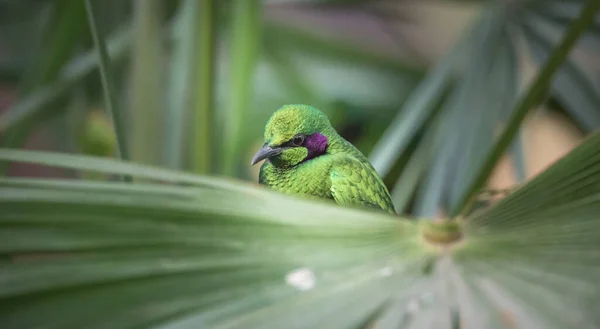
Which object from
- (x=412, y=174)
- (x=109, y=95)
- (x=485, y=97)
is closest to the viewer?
(x=109, y=95)

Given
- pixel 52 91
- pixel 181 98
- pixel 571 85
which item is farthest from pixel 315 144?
pixel 571 85

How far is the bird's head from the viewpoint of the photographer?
254 millimetres

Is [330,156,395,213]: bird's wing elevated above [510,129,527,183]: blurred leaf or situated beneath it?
situated beneath

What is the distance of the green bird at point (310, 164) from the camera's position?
0.83 ft

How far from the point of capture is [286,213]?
0.78 feet

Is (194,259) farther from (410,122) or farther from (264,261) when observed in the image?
(410,122)

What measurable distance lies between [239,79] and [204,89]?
32 millimetres

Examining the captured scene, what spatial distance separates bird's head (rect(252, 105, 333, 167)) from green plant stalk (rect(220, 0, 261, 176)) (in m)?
0.18

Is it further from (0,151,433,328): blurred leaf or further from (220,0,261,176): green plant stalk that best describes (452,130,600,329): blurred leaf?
(220,0,261,176): green plant stalk

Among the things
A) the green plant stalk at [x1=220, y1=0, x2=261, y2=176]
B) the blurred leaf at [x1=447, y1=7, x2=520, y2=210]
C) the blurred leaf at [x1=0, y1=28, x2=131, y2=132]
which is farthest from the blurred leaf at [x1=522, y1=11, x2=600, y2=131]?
the blurred leaf at [x1=0, y1=28, x2=131, y2=132]

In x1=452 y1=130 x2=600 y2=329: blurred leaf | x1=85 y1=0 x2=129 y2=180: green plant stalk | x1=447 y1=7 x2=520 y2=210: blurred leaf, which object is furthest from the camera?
x1=447 y1=7 x2=520 y2=210: blurred leaf

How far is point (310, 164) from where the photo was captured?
254mm

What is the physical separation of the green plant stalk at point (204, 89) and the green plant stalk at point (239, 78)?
2 cm

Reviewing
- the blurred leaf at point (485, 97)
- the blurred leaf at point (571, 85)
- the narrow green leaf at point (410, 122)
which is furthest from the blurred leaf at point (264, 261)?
the blurred leaf at point (571, 85)
